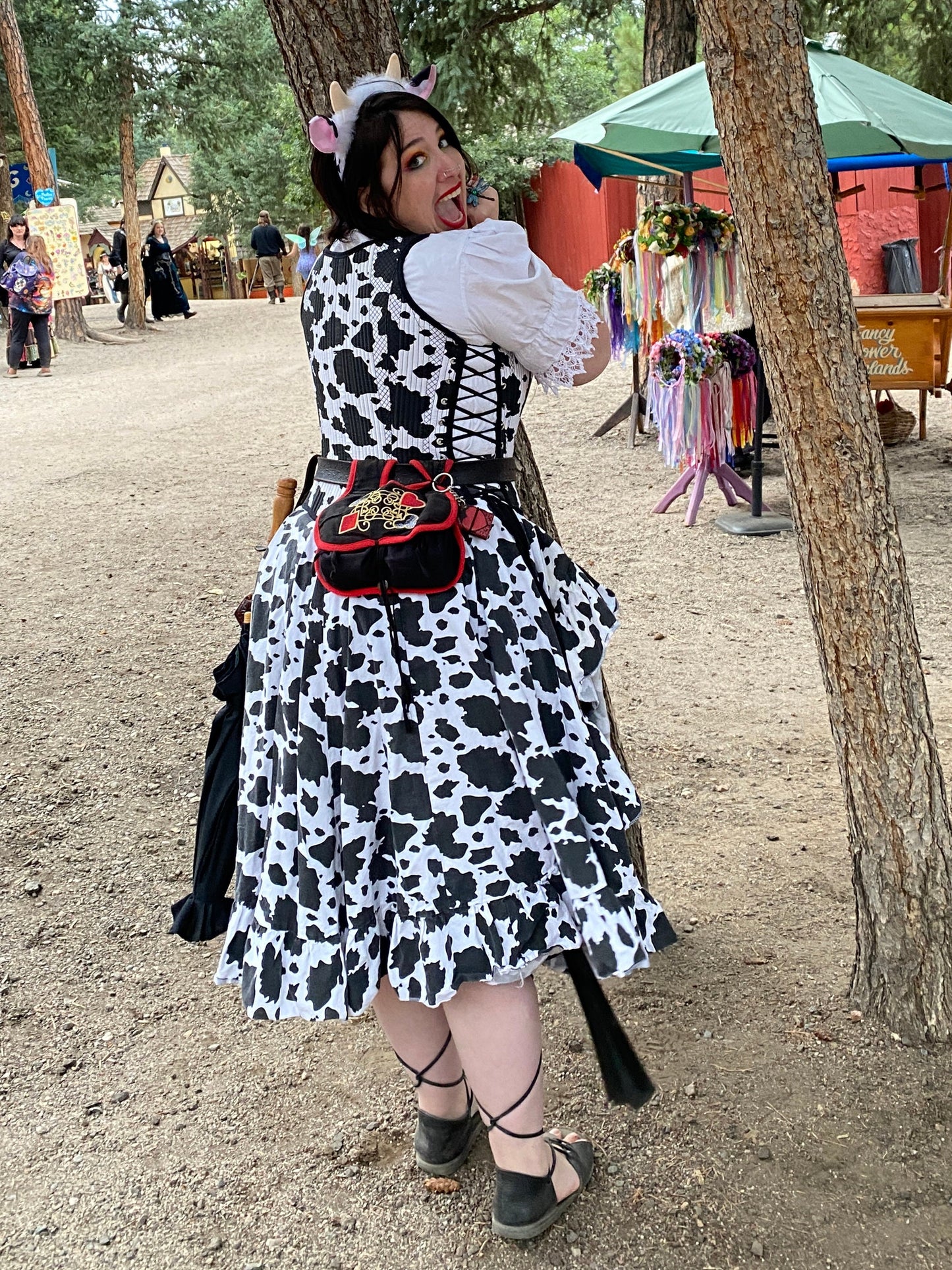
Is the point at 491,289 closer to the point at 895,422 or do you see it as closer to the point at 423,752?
the point at 423,752

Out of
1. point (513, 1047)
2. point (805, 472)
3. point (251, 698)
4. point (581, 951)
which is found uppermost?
point (805, 472)

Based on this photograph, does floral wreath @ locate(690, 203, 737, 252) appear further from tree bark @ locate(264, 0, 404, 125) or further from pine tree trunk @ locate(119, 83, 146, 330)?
pine tree trunk @ locate(119, 83, 146, 330)

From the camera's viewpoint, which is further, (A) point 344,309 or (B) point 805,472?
(B) point 805,472

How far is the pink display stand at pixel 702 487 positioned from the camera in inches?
254

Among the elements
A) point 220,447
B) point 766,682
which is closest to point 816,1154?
point 766,682

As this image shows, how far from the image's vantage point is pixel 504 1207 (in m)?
1.92

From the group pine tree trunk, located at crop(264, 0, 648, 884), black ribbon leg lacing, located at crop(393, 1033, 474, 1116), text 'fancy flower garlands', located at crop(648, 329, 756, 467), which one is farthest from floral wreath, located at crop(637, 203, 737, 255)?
black ribbon leg lacing, located at crop(393, 1033, 474, 1116)

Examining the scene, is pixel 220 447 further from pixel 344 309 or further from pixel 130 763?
pixel 344 309

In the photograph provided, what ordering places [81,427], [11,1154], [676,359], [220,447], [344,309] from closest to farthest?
[344,309] < [11,1154] < [676,359] < [220,447] < [81,427]

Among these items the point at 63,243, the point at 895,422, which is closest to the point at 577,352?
the point at 895,422

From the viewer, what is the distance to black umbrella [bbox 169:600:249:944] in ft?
6.82

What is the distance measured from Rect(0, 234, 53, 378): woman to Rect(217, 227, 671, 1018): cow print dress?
1290cm

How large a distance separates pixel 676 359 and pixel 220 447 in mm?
4326

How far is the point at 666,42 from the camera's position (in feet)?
27.3
